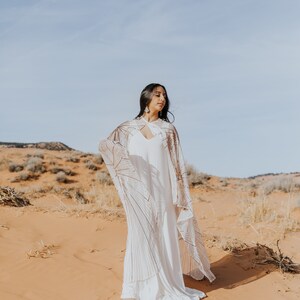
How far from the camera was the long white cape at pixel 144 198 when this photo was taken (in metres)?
5.09

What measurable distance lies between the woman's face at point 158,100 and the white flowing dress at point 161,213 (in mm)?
238

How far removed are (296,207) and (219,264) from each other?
5991mm

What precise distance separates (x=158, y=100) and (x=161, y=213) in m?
1.31

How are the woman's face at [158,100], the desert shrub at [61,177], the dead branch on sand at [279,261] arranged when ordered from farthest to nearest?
the desert shrub at [61,177] → the dead branch on sand at [279,261] → the woman's face at [158,100]

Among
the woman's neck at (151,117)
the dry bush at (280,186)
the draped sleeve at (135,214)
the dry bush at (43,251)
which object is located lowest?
the dry bush at (280,186)

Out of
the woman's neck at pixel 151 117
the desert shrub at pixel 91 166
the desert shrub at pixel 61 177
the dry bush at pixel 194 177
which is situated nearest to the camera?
the woman's neck at pixel 151 117

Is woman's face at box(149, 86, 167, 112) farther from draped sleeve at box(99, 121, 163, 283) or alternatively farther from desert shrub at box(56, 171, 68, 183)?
desert shrub at box(56, 171, 68, 183)

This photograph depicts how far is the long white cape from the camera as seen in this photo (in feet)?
16.7

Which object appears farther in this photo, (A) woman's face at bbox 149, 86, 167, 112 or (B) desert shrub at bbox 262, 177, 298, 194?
(B) desert shrub at bbox 262, 177, 298, 194

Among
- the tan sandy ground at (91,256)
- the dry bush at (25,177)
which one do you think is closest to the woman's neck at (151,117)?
the tan sandy ground at (91,256)

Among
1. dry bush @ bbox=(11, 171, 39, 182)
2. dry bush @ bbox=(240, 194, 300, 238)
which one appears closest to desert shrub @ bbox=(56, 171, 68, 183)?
dry bush @ bbox=(11, 171, 39, 182)

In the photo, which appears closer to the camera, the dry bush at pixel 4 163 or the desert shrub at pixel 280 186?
the desert shrub at pixel 280 186

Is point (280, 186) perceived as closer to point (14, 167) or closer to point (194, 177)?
point (194, 177)

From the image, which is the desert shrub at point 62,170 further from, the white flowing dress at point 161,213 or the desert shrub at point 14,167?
the white flowing dress at point 161,213
